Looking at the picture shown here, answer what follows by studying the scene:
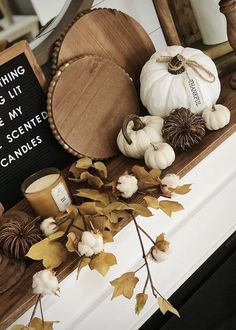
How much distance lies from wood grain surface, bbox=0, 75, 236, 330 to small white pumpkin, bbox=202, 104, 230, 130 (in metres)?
0.01

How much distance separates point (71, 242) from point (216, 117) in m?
0.41

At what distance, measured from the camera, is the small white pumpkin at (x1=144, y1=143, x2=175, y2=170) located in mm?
854

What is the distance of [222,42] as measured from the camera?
3.73 ft

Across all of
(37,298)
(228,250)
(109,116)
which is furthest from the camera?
(228,250)

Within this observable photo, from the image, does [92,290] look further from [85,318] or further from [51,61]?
[51,61]

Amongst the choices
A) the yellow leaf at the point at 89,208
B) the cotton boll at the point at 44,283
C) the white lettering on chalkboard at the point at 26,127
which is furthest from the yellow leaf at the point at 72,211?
the white lettering on chalkboard at the point at 26,127

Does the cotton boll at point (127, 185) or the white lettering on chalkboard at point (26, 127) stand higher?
the white lettering on chalkboard at point (26, 127)

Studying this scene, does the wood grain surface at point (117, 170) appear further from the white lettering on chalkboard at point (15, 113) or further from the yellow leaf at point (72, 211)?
→ the white lettering on chalkboard at point (15, 113)

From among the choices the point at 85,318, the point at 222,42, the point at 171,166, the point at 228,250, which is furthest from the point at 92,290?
the point at 222,42

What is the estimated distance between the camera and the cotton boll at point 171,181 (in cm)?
82

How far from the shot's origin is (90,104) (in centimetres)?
95

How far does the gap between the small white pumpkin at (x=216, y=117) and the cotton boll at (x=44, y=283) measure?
0.46 m

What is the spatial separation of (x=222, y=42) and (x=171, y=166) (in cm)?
45

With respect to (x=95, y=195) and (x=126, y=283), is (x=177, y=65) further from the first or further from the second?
(x=126, y=283)
